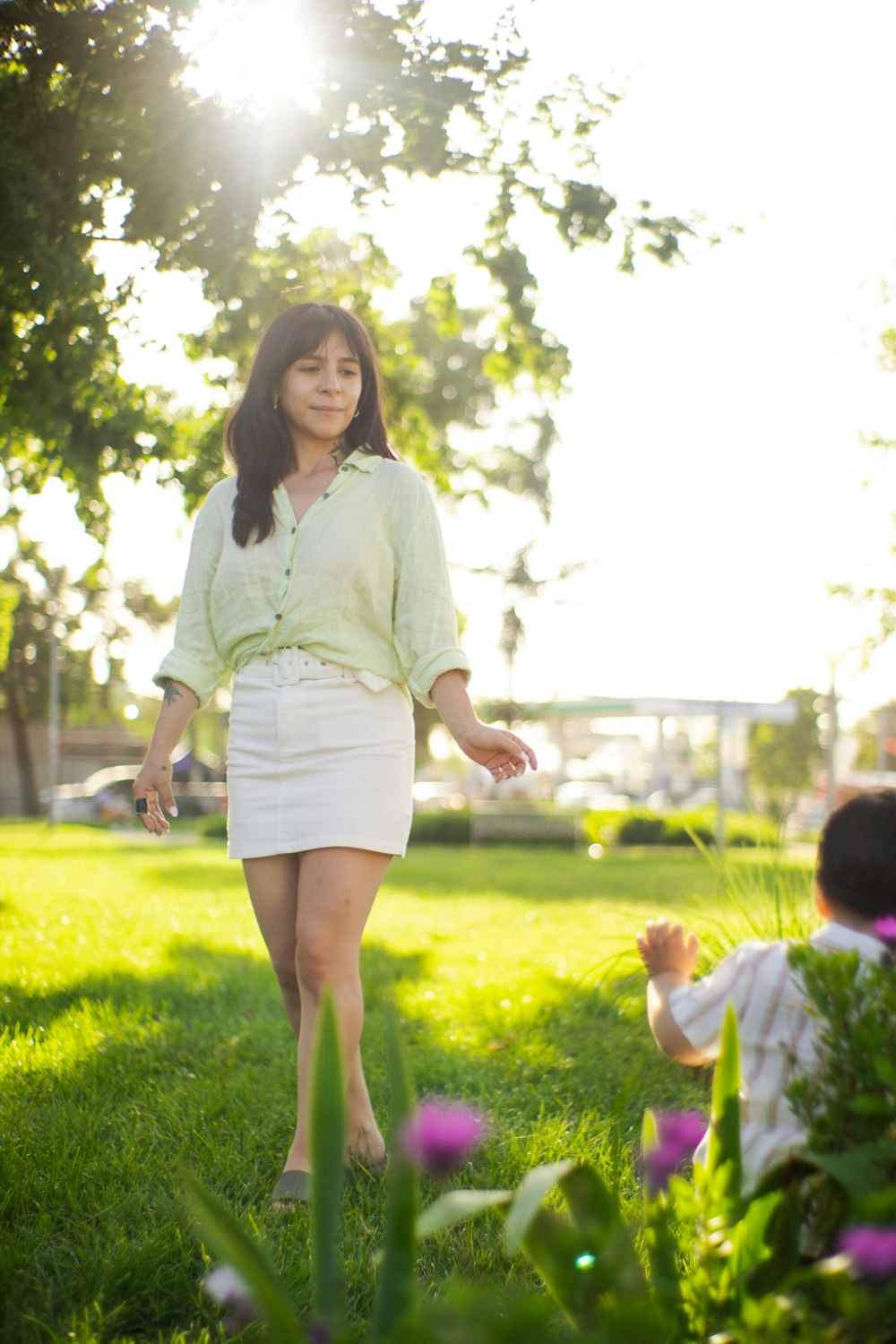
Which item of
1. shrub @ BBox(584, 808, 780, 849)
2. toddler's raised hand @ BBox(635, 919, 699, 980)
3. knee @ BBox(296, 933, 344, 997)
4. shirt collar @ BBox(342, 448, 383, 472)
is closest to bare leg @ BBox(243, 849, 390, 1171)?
knee @ BBox(296, 933, 344, 997)

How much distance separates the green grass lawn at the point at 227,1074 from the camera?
84.6 inches

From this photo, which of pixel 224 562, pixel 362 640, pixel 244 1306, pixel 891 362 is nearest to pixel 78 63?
pixel 224 562

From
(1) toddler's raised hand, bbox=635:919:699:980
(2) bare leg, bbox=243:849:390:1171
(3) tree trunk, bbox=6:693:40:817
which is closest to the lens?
(1) toddler's raised hand, bbox=635:919:699:980

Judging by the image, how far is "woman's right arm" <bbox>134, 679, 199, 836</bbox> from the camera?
284 centimetres

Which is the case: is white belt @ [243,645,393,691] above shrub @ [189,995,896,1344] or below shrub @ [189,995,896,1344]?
above

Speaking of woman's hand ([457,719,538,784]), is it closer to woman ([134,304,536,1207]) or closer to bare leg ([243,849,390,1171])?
woman ([134,304,536,1207])

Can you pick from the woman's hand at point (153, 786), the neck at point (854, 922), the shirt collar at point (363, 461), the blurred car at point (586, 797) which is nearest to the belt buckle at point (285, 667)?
the woman's hand at point (153, 786)

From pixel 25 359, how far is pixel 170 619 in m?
40.4

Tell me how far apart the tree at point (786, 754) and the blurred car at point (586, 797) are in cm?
484

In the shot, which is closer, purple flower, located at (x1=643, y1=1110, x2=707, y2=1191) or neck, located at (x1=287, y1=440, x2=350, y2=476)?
purple flower, located at (x1=643, y1=1110, x2=707, y2=1191)

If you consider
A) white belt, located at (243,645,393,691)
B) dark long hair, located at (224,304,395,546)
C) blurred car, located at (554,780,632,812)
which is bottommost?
blurred car, located at (554,780,632,812)

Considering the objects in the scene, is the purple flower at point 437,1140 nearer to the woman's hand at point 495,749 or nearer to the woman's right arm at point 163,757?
the woman's hand at point 495,749

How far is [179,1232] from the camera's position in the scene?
2.25 meters

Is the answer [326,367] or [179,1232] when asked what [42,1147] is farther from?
[326,367]
